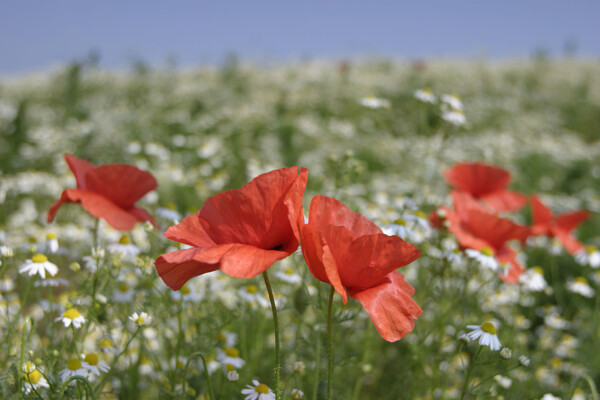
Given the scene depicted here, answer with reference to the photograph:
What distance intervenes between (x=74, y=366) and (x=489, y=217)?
1496mm

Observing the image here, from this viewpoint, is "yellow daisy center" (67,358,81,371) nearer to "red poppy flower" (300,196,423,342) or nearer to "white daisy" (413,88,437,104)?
"red poppy flower" (300,196,423,342)

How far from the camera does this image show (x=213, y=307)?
2365mm

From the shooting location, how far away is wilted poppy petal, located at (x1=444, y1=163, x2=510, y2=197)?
7.75 ft

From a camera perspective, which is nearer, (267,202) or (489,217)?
(267,202)

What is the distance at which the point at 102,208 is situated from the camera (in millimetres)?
1564

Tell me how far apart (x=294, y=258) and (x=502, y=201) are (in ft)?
3.67

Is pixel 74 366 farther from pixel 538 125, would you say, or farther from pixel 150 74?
pixel 150 74

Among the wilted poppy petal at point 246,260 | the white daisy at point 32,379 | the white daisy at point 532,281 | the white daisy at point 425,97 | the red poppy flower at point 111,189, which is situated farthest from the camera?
the white daisy at point 425,97

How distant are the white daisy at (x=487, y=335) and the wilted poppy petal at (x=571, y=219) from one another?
121 cm

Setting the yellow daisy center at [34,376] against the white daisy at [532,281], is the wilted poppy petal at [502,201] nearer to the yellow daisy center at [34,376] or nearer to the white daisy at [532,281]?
the white daisy at [532,281]

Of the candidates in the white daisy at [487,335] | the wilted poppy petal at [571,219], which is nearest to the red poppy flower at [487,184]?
the wilted poppy petal at [571,219]

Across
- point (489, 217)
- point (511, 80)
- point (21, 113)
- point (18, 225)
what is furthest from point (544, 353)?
point (511, 80)

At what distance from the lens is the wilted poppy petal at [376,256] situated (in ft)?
3.33

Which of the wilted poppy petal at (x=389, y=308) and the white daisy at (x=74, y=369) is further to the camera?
the white daisy at (x=74, y=369)
